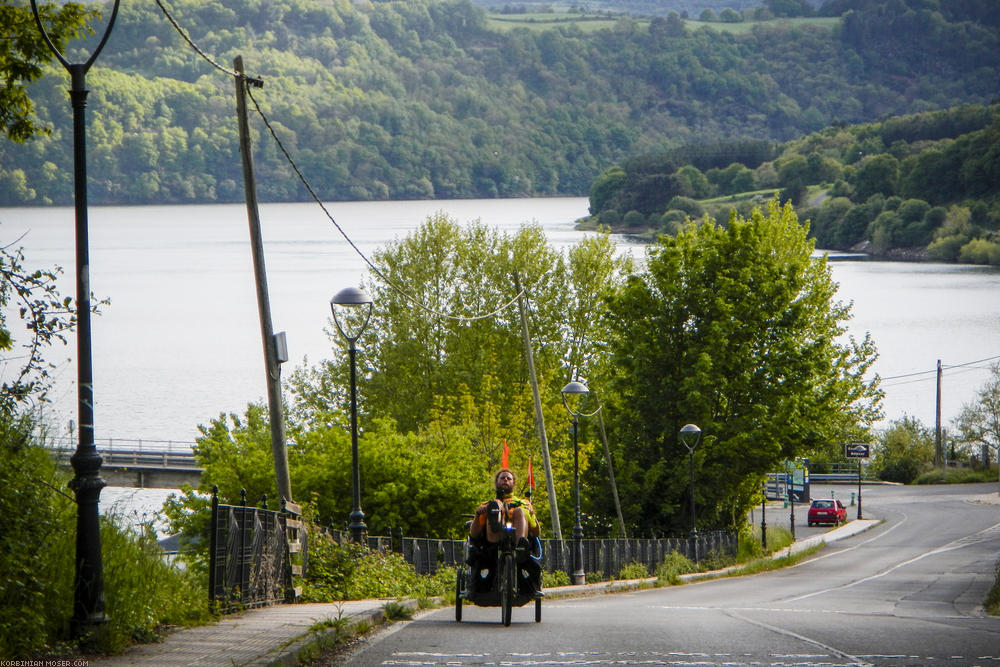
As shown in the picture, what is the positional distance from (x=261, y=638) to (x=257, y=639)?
0.07 metres

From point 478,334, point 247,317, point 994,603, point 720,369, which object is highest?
point 247,317

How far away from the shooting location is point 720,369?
137 feet

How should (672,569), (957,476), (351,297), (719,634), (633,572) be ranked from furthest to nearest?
(957,476)
(672,569)
(633,572)
(351,297)
(719,634)

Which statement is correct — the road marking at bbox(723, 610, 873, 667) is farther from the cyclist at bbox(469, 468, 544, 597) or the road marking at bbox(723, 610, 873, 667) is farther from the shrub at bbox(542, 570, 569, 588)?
the shrub at bbox(542, 570, 569, 588)

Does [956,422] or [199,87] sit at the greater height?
[199,87]

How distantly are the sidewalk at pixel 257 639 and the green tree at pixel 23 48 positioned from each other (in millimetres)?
5941

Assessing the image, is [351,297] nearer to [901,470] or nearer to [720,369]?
[720,369]

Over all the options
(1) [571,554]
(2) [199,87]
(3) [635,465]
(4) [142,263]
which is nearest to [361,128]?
(2) [199,87]

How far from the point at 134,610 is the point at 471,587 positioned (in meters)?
3.94

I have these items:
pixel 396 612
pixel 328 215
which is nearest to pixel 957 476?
pixel 328 215

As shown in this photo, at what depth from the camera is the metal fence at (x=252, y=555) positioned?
11.0 meters

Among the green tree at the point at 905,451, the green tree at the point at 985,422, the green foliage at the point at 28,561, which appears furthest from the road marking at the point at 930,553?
the green tree at the point at 905,451

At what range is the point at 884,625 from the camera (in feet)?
42.4

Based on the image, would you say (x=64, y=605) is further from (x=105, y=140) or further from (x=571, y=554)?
(x=105, y=140)
